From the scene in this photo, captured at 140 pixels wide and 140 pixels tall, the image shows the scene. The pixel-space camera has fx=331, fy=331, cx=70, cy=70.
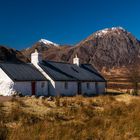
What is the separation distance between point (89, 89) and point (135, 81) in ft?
35.9

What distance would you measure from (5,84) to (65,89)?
9.24m

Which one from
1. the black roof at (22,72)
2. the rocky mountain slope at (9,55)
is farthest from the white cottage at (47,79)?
the rocky mountain slope at (9,55)

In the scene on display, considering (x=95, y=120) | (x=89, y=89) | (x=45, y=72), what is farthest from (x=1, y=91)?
(x=95, y=120)

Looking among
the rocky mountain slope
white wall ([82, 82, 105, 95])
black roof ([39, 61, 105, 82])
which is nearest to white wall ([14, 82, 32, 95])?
black roof ([39, 61, 105, 82])

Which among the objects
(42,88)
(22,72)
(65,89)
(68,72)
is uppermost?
(68,72)

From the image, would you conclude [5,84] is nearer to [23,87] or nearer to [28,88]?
[23,87]

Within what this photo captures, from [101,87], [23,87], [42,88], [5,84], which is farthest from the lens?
[101,87]

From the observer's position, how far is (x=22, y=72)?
39781 mm

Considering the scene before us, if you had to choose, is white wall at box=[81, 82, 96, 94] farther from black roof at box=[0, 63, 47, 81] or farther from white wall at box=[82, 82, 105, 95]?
black roof at box=[0, 63, 47, 81]

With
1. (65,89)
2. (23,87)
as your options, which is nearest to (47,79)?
(65,89)

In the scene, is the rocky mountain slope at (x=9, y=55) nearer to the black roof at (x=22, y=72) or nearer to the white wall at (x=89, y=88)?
the white wall at (x=89, y=88)

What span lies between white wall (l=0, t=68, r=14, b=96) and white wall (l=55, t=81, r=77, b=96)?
7.14 m

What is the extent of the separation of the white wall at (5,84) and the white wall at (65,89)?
7.14 metres

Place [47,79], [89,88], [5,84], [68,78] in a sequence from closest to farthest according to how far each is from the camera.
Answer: [5,84], [47,79], [68,78], [89,88]
